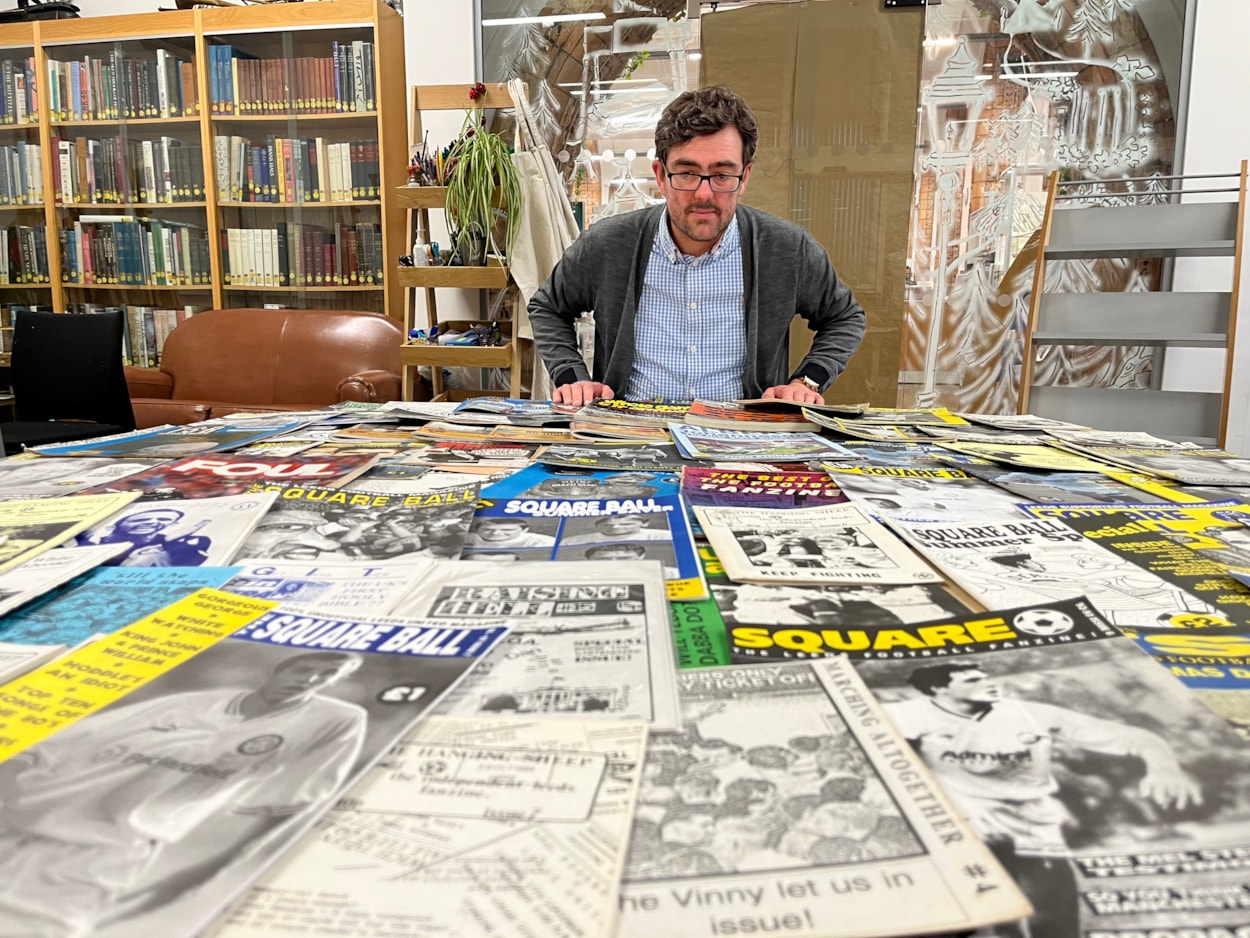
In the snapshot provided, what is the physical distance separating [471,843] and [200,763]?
0.14m

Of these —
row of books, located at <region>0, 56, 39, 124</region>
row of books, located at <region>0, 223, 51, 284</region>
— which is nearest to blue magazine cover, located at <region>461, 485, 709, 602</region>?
row of books, located at <region>0, 223, 51, 284</region>

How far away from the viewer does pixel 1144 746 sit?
1.22 ft

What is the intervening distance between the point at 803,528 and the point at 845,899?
469mm

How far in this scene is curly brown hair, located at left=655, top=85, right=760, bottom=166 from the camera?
1633 millimetres

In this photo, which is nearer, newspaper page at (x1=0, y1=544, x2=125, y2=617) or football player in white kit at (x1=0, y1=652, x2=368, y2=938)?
football player in white kit at (x1=0, y1=652, x2=368, y2=938)

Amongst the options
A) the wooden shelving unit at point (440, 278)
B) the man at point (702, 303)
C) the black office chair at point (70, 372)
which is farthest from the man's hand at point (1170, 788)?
the black office chair at point (70, 372)

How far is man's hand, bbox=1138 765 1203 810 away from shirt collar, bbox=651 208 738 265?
165cm

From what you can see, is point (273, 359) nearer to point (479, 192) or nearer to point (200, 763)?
point (479, 192)

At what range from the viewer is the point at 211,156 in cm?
352

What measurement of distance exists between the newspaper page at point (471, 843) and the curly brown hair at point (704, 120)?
1.52m

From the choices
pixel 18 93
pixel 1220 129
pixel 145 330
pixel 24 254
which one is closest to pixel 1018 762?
pixel 1220 129

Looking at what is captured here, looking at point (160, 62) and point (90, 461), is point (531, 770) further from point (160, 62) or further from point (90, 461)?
point (160, 62)

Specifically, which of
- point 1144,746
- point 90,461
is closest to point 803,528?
point 1144,746

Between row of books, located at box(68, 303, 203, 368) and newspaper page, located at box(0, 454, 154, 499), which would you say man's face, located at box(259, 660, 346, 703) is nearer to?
newspaper page, located at box(0, 454, 154, 499)
